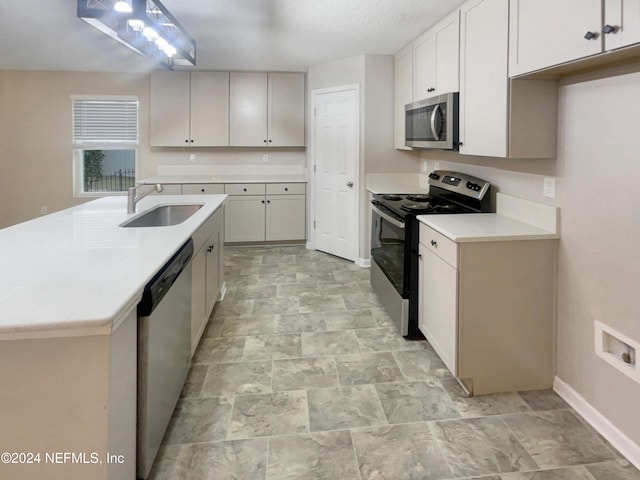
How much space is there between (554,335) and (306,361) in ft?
4.59

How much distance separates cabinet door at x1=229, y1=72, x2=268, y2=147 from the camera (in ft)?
17.7

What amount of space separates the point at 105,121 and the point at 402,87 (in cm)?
408

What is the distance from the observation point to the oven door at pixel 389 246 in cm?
276

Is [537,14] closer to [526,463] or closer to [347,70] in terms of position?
[526,463]

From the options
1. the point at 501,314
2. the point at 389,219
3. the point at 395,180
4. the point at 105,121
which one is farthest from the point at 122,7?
the point at 105,121

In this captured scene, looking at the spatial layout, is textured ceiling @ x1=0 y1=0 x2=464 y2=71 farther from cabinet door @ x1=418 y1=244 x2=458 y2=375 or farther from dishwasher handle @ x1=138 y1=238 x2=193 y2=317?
dishwasher handle @ x1=138 y1=238 x2=193 y2=317

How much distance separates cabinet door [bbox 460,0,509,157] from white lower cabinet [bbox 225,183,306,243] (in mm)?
3062

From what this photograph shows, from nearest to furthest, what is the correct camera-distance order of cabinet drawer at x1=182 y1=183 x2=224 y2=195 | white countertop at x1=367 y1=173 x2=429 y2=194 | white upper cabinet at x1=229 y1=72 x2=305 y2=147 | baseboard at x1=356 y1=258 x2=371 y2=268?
1. white countertop at x1=367 y1=173 x2=429 y2=194
2. baseboard at x1=356 y1=258 x2=371 y2=268
3. cabinet drawer at x1=182 y1=183 x2=224 y2=195
4. white upper cabinet at x1=229 y1=72 x2=305 y2=147

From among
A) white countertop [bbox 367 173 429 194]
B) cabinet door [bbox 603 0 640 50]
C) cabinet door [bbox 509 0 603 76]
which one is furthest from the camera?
white countertop [bbox 367 173 429 194]

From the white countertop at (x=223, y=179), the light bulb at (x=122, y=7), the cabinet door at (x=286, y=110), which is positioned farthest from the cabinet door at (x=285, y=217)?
the light bulb at (x=122, y=7)

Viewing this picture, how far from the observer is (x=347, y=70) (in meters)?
4.56

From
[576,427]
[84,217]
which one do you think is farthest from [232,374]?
[576,427]

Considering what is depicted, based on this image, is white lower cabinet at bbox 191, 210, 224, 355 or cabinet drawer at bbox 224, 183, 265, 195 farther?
cabinet drawer at bbox 224, 183, 265, 195

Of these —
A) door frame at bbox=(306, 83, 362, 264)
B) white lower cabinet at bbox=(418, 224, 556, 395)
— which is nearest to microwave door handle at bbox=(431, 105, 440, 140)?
white lower cabinet at bbox=(418, 224, 556, 395)
